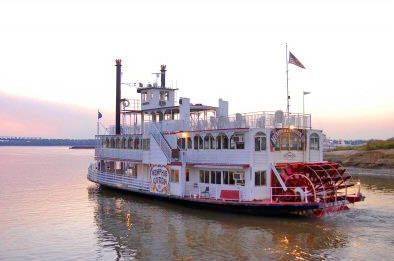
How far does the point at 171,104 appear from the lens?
125ft

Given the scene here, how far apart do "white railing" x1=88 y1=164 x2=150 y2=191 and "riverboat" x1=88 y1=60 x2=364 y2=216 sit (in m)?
0.15

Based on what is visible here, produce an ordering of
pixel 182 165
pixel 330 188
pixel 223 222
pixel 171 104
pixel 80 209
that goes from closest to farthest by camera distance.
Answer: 1. pixel 223 222
2. pixel 330 188
3. pixel 182 165
4. pixel 80 209
5. pixel 171 104

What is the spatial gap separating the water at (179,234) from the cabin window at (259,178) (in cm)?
210

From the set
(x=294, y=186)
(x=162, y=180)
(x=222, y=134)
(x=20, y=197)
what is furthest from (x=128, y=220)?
(x=20, y=197)

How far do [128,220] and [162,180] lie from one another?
17.9 feet

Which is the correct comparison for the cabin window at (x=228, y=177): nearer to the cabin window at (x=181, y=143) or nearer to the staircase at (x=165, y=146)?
the staircase at (x=165, y=146)

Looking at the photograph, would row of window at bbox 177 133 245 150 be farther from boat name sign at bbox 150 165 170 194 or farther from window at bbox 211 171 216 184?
boat name sign at bbox 150 165 170 194

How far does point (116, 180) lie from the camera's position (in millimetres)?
38094

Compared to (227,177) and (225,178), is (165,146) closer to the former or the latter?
(225,178)

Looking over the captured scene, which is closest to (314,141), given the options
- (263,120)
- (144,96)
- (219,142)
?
(263,120)

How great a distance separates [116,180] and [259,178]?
51.2ft

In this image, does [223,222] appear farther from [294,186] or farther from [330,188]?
[330,188]

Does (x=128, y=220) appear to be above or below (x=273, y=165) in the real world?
below

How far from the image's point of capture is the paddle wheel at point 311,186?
83.2 feet
